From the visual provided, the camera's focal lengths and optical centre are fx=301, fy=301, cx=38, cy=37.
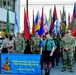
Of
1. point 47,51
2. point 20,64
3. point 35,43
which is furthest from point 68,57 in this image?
point 20,64

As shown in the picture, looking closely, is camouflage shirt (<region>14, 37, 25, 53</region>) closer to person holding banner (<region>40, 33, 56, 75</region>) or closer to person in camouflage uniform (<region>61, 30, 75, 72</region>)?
person in camouflage uniform (<region>61, 30, 75, 72</region>)

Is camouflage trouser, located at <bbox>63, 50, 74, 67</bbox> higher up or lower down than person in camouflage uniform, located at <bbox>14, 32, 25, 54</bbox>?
lower down

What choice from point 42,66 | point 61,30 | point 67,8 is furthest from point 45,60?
point 67,8

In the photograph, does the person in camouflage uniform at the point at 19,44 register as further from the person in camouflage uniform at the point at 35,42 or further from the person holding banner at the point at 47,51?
the person holding banner at the point at 47,51

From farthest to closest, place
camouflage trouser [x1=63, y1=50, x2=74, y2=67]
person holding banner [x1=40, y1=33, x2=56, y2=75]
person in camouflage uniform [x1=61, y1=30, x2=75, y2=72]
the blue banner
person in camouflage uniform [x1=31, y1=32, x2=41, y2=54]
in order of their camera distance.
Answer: person in camouflage uniform [x1=31, y1=32, x2=41, y2=54]
camouflage trouser [x1=63, y1=50, x2=74, y2=67]
person in camouflage uniform [x1=61, y1=30, x2=75, y2=72]
the blue banner
person holding banner [x1=40, y1=33, x2=56, y2=75]

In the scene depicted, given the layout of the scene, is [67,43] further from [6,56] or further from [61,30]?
[61,30]

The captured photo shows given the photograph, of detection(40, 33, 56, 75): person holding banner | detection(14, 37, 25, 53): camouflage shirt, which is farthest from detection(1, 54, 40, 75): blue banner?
detection(14, 37, 25, 53): camouflage shirt

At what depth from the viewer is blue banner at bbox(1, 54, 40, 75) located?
38.0 feet

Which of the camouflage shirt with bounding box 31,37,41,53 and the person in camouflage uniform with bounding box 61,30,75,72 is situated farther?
the camouflage shirt with bounding box 31,37,41,53

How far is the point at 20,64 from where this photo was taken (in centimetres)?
1172

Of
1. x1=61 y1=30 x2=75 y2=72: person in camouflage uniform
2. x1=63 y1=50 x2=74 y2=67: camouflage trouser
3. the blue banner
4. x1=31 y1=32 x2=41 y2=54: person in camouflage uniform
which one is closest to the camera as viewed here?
the blue banner

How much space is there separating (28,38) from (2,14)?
69.0ft

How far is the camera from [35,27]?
48.6 ft

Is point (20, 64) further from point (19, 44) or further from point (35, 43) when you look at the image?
point (35, 43)
